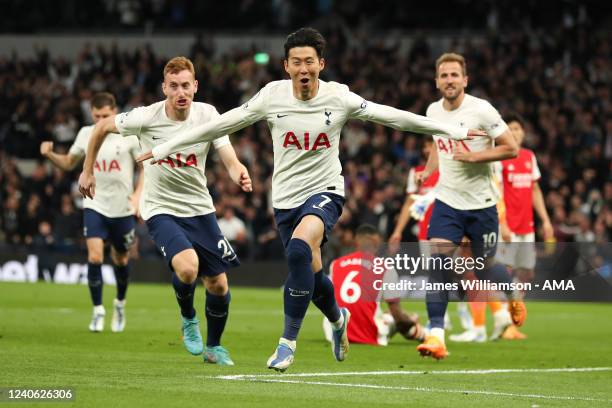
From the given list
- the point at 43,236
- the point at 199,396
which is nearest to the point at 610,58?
the point at 43,236

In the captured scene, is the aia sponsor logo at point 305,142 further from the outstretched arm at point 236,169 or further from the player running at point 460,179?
the player running at point 460,179

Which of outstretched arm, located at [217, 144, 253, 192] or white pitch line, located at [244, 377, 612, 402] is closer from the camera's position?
white pitch line, located at [244, 377, 612, 402]

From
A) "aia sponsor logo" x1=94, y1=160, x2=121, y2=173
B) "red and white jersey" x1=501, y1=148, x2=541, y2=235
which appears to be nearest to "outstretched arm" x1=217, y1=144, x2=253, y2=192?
"aia sponsor logo" x1=94, y1=160, x2=121, y2=173

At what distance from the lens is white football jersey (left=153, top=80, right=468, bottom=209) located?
33.2 feet

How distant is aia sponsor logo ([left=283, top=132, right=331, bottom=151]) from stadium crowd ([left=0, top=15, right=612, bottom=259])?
14.7m

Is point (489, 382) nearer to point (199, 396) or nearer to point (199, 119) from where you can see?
point (199, 396)

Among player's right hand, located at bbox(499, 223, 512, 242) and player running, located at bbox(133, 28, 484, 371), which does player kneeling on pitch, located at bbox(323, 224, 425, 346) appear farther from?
player running, located at bbox(133, 28, 484, 371)

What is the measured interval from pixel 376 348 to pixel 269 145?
17731mm

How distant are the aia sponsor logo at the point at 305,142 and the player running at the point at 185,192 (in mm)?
1147

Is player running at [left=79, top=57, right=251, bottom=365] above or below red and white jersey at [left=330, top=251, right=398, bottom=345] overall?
above

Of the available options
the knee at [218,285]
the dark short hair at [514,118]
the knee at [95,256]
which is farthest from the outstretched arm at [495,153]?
the knee at [95,256]

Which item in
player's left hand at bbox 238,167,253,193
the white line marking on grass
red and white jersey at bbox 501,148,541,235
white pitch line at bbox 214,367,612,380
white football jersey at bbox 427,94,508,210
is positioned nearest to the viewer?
the white line marking on grass

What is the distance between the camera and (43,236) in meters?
29.2

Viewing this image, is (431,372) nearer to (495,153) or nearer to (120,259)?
(495,153)
